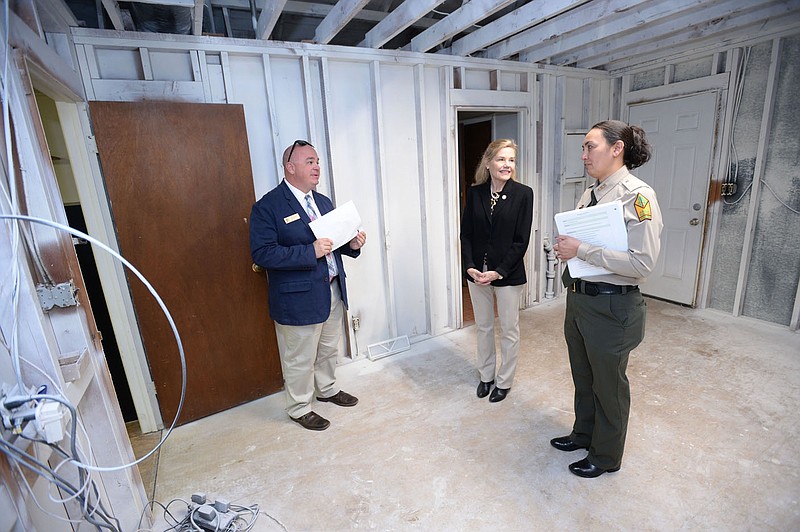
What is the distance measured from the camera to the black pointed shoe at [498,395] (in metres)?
2.60

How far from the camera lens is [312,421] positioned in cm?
244

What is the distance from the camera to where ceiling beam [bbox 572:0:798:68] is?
111 inches

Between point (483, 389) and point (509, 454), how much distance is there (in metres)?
0.58

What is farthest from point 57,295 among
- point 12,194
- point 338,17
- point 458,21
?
point 458,21

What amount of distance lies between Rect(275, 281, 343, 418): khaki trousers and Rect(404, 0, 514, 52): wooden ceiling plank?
1.88 metres

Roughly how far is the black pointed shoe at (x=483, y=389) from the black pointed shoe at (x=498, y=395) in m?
0.06

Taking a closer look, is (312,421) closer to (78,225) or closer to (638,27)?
(78,225)

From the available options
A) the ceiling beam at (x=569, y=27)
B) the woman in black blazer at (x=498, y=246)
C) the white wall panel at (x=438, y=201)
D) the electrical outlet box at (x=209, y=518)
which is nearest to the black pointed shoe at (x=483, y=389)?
the woman in black blazer at (x=498, y=246)

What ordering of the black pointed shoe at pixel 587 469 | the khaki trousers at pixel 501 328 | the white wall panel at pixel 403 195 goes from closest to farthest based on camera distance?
the black pointed shoe at pixel 587 469 < the khaki trousers at pixel 501 328 < the white wall panel at pixel 403 195

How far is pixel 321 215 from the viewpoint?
2436 mm

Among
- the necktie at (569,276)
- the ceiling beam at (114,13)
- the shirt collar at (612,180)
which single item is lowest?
the necktie at (569,276)


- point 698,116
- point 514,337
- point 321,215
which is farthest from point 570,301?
point 698,116

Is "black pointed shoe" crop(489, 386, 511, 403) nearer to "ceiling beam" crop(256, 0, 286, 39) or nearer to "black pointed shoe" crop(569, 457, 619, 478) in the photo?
"black pointed shoe" crop(569, 457, 619, 478)

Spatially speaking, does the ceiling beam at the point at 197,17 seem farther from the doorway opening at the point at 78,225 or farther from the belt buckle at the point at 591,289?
the belt buckle at the point at 591,289
